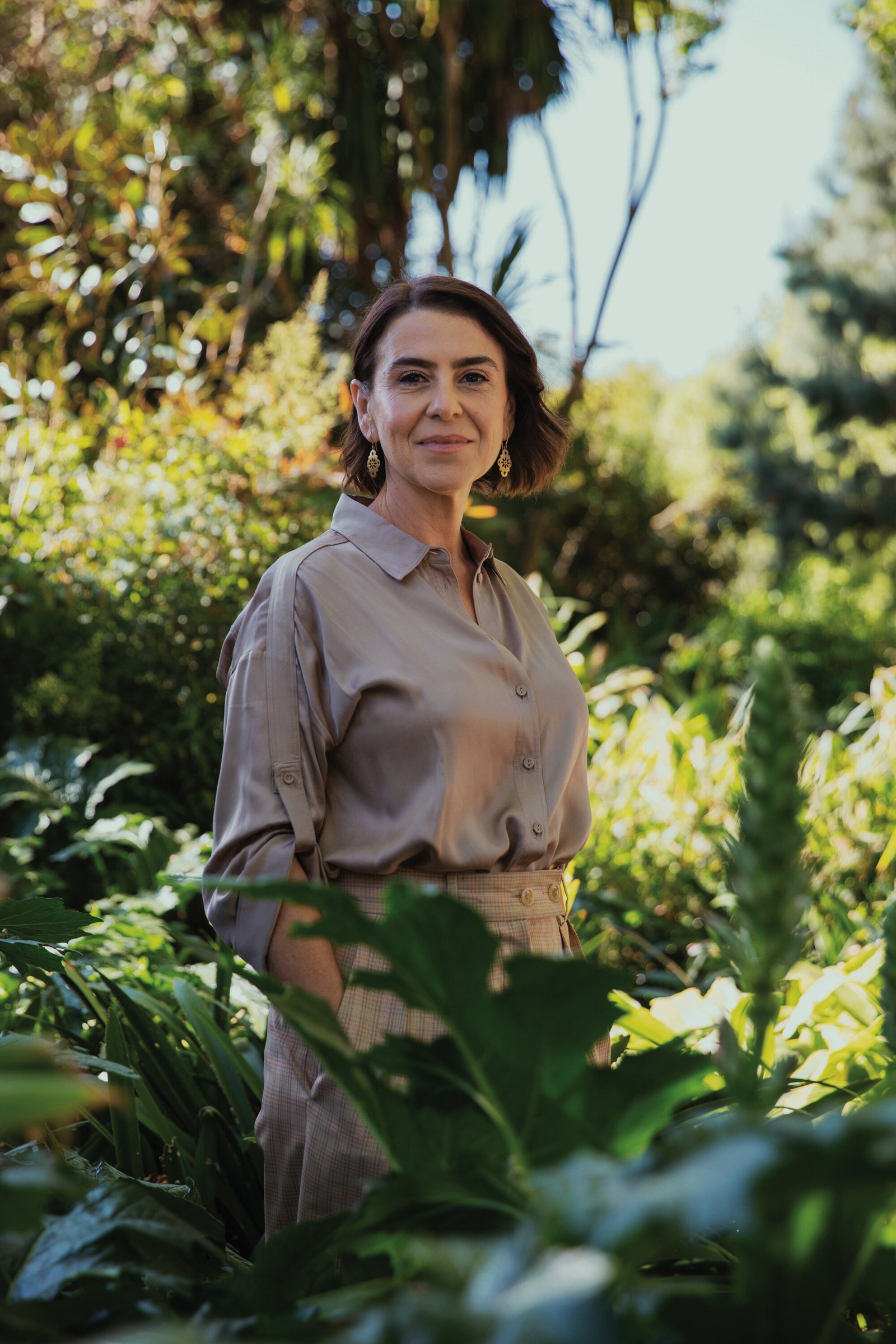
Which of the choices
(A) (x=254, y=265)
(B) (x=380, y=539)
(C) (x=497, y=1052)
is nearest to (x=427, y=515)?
(B) (x=380, y=539)

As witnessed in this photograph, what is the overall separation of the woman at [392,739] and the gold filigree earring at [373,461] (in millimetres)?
186

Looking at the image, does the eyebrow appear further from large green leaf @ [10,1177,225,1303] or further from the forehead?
large green leaf @ [10,1177,225,1303]

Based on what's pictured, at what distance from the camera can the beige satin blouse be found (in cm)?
136

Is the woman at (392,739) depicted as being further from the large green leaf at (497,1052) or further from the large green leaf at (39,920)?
the large green leaf at (497,1052)

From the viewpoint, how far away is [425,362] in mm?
1662

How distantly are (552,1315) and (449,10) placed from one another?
7.07 metres

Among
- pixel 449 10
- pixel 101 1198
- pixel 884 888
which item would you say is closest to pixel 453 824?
pixel 101 1198

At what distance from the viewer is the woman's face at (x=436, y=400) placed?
1.65 m

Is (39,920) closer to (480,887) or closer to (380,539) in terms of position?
(480,887)

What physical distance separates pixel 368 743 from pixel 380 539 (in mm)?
334

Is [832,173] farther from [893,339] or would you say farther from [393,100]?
[393,100]

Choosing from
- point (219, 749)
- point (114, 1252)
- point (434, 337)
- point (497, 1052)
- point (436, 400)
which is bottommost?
point (114, 1252)

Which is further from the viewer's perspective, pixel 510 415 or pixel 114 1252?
pixel 510 415

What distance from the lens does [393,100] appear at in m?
7.56
